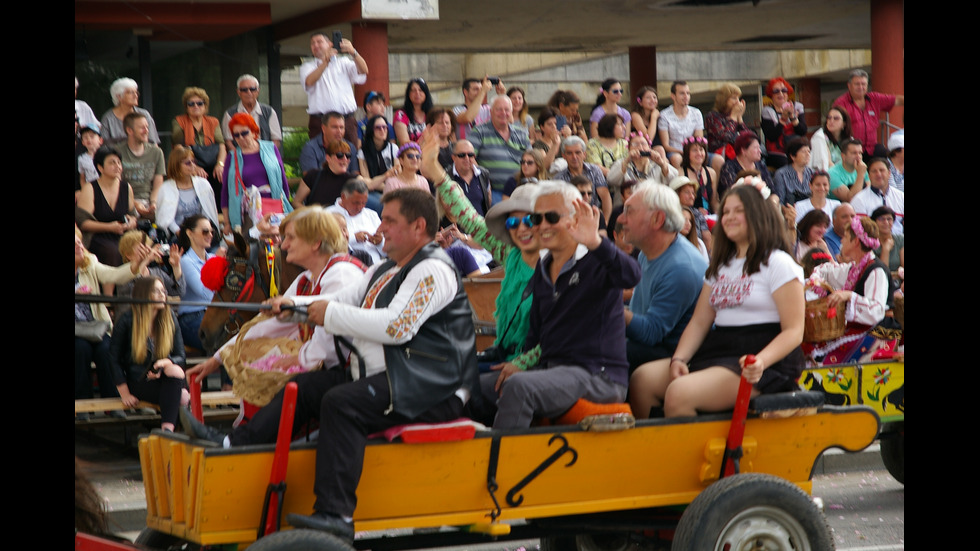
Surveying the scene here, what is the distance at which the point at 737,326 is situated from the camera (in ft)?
17.9

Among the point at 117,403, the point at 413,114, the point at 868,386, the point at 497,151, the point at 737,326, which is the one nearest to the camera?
the point at 737,326

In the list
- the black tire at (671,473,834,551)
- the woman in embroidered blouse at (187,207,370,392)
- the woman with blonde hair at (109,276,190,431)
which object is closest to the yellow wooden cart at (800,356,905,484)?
the black tire at (671,473,834,551)

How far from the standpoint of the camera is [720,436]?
5.23 meters

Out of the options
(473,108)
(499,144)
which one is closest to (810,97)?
(473,108)

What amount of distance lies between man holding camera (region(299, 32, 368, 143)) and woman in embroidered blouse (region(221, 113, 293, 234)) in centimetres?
185

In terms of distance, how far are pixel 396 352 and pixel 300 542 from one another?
892 millimetres

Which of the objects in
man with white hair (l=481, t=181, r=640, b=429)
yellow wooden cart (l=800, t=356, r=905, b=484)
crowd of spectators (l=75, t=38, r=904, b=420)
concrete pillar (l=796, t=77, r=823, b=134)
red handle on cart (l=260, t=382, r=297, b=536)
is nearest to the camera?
red handle on cart (l=260, t=382, r=297, b=536)

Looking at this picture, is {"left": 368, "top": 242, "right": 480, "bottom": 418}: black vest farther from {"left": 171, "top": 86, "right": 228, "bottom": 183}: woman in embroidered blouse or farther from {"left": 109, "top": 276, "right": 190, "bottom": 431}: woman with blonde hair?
{"left": 171, "top": 86, "right": 228, "bottom": 183}: woman in embroidered blouse

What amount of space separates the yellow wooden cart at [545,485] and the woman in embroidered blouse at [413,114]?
761 cm

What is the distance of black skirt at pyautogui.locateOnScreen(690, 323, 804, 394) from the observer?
535 centimetres

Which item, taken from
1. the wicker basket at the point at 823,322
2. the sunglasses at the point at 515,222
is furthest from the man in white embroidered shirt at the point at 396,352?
the wicker basket at the point at 823,322

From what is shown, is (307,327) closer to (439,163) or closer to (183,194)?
(439,163)

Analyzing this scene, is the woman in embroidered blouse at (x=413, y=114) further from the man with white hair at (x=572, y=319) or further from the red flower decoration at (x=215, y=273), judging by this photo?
the man with white hair at (x=572, y=319)
